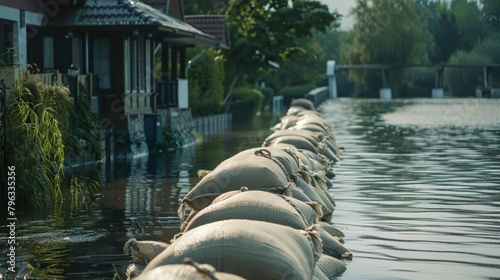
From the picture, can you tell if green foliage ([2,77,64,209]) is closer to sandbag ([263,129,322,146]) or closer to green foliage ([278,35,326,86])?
sandbag ([263,129,322,146])

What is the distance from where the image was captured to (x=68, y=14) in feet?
A: 89.1

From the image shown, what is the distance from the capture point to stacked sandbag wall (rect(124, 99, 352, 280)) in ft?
23.9

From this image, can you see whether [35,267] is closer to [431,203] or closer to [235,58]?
[431,203]

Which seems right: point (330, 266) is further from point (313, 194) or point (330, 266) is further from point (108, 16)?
point (108, 16)

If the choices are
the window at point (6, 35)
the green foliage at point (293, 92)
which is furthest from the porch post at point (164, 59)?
the green foliage at point (293, 92)

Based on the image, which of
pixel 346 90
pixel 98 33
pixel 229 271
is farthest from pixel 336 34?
pixel 229 271

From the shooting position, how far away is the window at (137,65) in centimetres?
2823

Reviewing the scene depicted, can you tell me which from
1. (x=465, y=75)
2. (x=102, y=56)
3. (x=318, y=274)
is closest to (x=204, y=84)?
(x=102, y=56)

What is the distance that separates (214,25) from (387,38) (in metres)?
51.2

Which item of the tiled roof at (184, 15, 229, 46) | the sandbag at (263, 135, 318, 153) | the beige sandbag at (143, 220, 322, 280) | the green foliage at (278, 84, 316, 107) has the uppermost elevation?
the tiled roof at (184, 15, 229, 46)

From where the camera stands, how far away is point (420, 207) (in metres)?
15.3

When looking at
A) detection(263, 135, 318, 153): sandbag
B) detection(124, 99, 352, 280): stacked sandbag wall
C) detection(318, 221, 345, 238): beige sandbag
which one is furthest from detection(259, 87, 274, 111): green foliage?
detection(318, 221, 345, 238): beige sandbag

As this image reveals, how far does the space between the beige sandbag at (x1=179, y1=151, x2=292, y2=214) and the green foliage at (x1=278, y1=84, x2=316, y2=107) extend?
65.8 m

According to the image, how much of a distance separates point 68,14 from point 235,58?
21.4m
